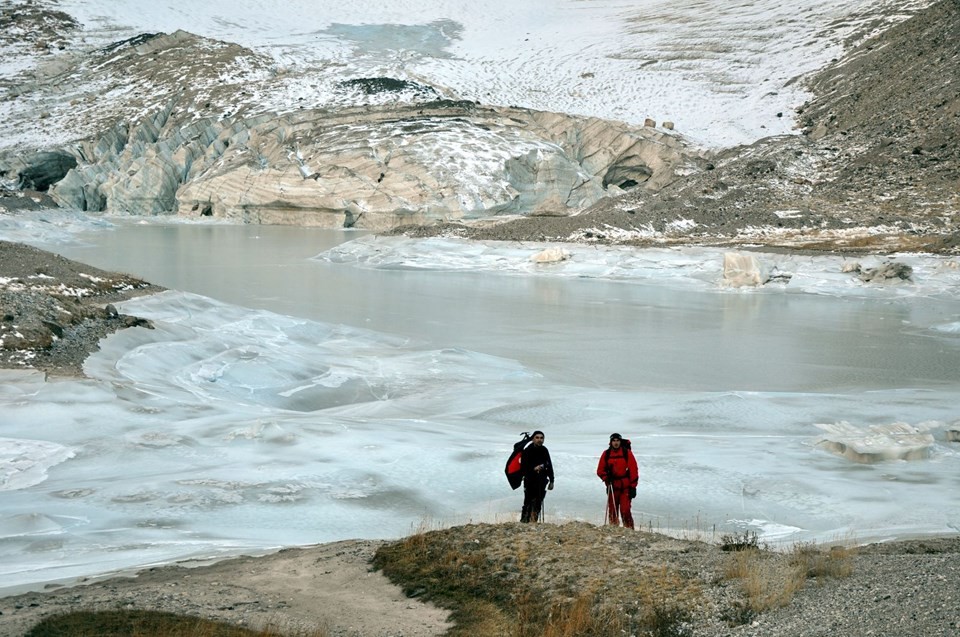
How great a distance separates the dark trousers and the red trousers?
1.69 feet

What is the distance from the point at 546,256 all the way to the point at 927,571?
2554 centimetres

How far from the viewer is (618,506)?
25.4 feet

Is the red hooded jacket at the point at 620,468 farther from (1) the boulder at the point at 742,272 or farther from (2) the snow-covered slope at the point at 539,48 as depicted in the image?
(2) the snow-covered slope at the point at 539,48

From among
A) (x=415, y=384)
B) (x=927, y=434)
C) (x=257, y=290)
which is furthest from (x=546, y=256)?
(x=927, y=434)

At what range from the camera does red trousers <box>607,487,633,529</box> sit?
755 cm

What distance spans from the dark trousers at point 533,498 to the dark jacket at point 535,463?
6cm

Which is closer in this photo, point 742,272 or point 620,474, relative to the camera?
point 620,474

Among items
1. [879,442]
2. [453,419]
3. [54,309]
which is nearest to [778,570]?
[879,442]

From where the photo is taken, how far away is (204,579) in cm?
644

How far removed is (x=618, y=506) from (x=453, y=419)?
469 centimetres

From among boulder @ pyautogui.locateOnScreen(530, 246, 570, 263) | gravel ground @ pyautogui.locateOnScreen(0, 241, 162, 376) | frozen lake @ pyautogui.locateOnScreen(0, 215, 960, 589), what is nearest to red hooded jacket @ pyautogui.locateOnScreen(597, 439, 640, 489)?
frozen lake @ pyautogui.locateOnScreen(0, 215, 960, 589)

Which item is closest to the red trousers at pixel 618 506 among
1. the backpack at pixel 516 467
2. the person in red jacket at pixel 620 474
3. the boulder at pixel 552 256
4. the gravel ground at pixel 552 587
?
the person in red jacket at pixel 620 474

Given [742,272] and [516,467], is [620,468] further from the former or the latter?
[742,272]

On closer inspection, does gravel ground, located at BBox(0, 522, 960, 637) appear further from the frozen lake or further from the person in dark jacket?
the frozen lake
